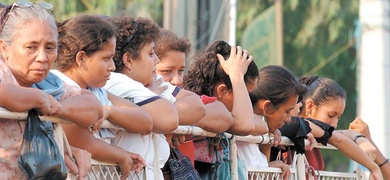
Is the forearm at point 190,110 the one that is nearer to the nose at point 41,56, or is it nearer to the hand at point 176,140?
the hand at point 176,140

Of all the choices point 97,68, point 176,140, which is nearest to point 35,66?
point 97,68

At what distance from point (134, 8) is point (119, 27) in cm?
1711

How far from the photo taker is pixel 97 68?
5.46m

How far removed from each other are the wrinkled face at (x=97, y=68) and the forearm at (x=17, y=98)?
2.90 ft

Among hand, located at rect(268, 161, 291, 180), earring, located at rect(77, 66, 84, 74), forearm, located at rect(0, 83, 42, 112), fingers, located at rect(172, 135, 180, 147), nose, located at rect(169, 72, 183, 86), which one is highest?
nose, located at rect(169, 72, 183, 86)

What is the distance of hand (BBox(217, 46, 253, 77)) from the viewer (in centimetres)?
676

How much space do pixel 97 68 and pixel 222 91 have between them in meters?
1.59

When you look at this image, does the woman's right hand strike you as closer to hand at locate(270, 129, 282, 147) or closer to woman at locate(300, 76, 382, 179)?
hand at locate(270, 129, 282, 147)

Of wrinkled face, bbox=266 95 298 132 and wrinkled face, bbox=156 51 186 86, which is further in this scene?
wrinkled face, bbox=266 95 298 132

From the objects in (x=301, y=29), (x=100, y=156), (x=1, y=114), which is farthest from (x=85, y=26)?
(x=301, y=29)

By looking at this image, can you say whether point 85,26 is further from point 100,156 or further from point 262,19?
point 262,19

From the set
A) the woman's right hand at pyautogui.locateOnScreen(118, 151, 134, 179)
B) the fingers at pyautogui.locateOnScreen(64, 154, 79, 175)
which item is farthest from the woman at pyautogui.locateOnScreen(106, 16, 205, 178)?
the fingers at pyautogui.locateOnScreen(64, 154, 79, 175)

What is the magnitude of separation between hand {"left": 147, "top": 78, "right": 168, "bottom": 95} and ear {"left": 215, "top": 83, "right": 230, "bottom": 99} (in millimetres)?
837

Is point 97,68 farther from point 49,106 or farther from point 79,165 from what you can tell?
point 49,106
